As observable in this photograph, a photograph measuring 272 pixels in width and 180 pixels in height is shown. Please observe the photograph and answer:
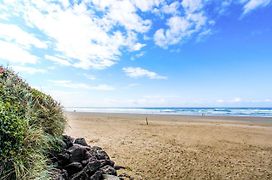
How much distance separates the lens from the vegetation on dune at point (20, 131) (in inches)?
161

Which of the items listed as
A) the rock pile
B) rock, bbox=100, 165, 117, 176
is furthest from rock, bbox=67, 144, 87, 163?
rock, bbox=100, 165, 117, 176

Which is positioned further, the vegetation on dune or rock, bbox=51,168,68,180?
rock, bbox=51,168,68,180

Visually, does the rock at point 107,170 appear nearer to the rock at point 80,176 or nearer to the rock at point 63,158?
the rock at point 80,176

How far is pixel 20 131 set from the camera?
4363 mm

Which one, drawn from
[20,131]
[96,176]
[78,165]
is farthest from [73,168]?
[20,131]

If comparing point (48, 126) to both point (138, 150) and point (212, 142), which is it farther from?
point (212, 142)

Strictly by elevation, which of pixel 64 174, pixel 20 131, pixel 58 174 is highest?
pixel 20 131

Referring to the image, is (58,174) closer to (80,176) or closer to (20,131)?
(80,176)

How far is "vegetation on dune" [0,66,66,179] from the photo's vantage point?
409 centimetres

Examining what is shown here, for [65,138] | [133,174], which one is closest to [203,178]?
[133,174]

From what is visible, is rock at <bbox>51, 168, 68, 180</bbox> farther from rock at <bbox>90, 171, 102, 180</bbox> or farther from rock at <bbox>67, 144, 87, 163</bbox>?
rock at <bbox>90, 171, 102, 180</bbox>

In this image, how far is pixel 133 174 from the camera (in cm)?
785

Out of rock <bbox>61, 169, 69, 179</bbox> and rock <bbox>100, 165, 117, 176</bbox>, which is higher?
rock <bbox>61, 169, 69, 179</bbox>

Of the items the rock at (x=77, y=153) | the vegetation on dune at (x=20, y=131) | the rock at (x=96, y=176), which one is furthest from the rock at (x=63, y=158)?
the rock at (x=96, y=176)
